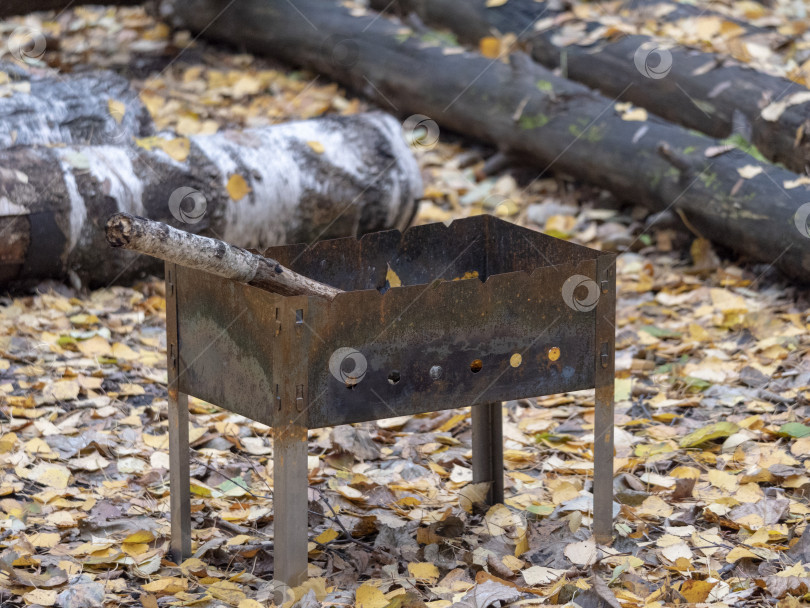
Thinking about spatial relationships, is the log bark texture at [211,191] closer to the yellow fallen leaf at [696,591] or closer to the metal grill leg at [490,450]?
the metal grill leg at [490,450]

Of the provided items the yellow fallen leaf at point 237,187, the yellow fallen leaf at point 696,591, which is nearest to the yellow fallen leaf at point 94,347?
the yellow fallen leaf at point 237,187

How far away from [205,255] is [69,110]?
3.24m

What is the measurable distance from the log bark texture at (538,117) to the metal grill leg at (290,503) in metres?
2.98

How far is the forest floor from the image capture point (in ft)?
10.2

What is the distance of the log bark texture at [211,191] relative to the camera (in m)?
4.93

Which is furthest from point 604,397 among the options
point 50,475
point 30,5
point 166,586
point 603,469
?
point 30,5

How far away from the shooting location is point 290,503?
9.53 ft

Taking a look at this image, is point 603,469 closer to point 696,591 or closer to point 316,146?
point 696,591

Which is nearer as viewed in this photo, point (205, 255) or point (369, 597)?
point (205, 255)

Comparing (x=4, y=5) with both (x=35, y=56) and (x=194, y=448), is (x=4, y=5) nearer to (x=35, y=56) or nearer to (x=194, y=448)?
(x=35, y=56)

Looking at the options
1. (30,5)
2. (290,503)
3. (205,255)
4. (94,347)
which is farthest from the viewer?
(30,5)

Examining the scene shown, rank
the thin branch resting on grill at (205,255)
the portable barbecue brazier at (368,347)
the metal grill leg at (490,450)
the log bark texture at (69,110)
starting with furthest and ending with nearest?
the log bark texture at (69,110) → the metal grill leg at (490,450) → the portable barbecue brazier at (368,347) → the thin branch resting on grill at (205,255)

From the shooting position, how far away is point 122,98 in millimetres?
5848

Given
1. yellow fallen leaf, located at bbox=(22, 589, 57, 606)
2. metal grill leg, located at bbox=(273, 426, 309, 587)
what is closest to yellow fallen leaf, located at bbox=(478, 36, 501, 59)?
metal grill leg, located at bbox=(273, 426, 309, 587)
